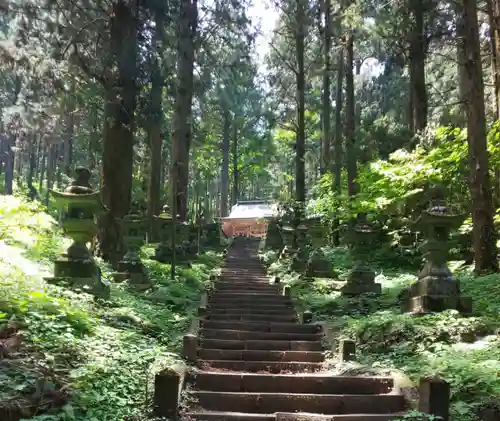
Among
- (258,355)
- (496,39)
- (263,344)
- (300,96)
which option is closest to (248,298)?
(263,344)

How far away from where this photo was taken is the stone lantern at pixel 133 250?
1023 centimetres

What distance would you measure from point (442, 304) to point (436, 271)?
53cm

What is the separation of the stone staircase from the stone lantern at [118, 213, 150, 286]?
5.11ft

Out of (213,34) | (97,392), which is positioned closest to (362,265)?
(97,392)

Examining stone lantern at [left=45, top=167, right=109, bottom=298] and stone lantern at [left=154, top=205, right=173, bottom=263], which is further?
stone lantern at [left=154, top=205, right=173, bottom=263]

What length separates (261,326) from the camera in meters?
8.68

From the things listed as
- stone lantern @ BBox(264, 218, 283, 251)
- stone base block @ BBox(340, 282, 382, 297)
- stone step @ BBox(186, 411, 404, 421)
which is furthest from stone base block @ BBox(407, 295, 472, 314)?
stone lantern @ BBox(264, 218, 283, 251)

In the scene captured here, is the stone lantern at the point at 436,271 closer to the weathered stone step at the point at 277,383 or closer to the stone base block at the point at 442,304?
the stone base block at the point at 442,304

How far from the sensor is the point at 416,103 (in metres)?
14.7

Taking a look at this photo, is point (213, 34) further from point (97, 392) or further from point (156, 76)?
point (97, 392)

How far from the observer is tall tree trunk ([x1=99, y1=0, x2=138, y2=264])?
11.2 meters

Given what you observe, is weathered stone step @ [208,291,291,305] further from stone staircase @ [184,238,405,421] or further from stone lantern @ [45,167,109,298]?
stone lantern @ [45,167,109,298]

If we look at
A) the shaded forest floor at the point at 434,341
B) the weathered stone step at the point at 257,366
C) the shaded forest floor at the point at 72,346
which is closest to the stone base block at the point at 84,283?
the shaded forest floor at the point at 72,346

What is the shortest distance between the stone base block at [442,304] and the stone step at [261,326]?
70.7 inches
